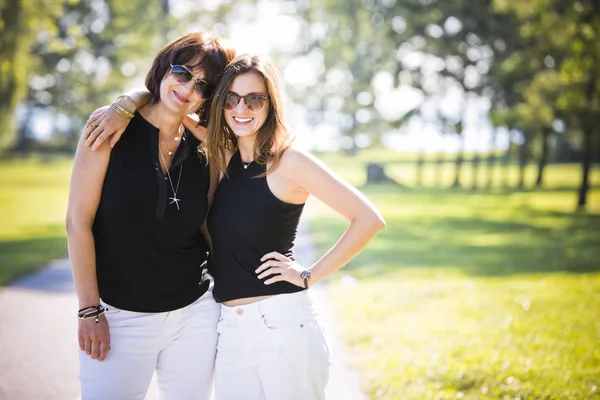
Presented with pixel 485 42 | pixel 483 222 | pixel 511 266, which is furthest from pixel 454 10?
pixel 511 266

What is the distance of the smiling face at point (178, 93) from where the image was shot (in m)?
2.96

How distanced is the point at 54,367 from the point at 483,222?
18406 millimetres

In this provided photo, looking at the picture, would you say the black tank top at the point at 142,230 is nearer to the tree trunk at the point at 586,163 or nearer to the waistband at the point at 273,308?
the waistband at the point at 273,308

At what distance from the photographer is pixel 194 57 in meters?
3.01

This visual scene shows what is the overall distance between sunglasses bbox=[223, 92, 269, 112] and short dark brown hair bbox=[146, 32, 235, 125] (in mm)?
136

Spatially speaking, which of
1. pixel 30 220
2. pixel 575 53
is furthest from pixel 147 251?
pixel 575 53

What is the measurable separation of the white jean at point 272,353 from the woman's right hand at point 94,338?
1.69ft

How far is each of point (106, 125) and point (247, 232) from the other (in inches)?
31.1

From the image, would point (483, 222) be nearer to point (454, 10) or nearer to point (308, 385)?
point (454, 10)

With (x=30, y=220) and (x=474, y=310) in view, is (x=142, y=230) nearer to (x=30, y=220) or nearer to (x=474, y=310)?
(x=474, y=310)

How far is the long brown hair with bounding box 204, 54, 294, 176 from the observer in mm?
2990

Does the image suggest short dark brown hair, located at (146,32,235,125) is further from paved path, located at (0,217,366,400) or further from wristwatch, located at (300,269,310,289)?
paved path, located at (0,217,366,400)

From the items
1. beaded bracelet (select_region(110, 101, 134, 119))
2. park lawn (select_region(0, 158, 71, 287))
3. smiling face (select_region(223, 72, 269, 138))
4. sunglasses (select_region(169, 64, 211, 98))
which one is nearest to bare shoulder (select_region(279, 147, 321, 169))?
smiling face (select_region(223, 72, 269, 138))

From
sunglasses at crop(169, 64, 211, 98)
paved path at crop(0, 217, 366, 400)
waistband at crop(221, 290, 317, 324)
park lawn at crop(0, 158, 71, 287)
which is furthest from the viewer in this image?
park lawn at crop(0, 158, 71, 287)
